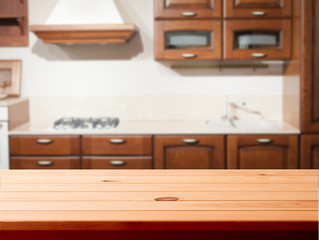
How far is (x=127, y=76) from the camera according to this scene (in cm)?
420

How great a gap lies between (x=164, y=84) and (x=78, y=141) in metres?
1.02

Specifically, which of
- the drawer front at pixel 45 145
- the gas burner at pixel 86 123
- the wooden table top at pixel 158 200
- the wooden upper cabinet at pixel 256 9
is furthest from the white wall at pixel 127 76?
the wooden table top at pixel 158 200

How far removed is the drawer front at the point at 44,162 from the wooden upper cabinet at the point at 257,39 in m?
1.49

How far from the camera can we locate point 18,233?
51.1 inches

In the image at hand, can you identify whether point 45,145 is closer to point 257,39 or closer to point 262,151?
point 262,151

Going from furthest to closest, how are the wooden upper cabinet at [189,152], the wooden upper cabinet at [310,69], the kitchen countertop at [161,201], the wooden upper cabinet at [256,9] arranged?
1. the wooden upper cabinet at [256,9]
2. the wooden upper cabinet at [189,152]
3. the wooden upper cabinet at [310,69]
4. the kitchen countertop at [161,201]

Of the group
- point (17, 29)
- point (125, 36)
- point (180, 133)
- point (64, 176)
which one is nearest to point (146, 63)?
point (125, 36)

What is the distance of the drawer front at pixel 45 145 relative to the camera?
3.61 meters

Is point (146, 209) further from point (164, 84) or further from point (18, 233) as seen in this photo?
point (164, 84)

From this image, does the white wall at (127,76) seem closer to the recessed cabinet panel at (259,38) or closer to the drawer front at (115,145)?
the recessed cabinet panel at (259,38)

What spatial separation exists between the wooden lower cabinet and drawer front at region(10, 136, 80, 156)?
1743mm

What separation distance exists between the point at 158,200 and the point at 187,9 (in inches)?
102

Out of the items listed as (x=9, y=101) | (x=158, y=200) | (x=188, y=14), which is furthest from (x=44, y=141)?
(x=158, y=200)

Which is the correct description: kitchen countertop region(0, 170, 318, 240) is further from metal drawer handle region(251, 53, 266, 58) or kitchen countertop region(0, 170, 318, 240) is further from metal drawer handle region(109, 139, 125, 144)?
metal drawer handle region(251, 53, 266, 58)
